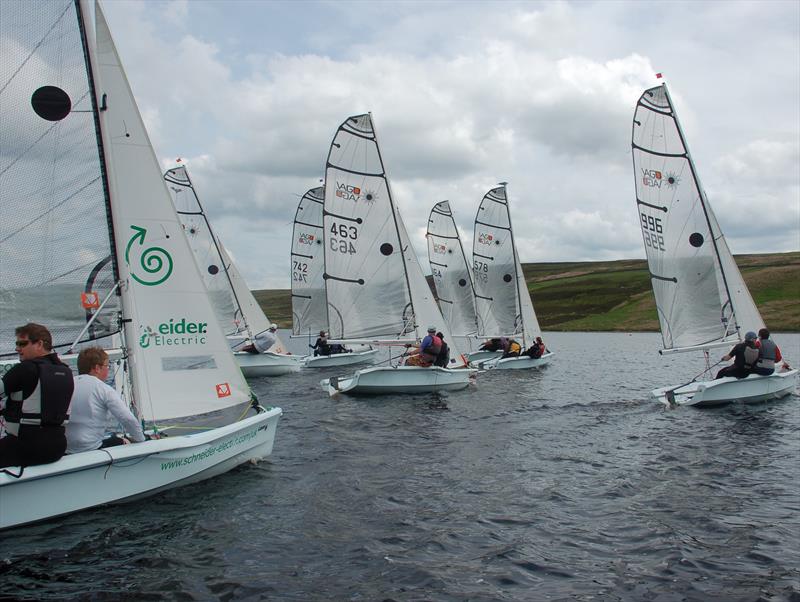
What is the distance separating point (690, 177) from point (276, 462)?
16931 mm

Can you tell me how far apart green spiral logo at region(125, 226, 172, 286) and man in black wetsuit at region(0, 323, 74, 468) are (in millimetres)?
2590

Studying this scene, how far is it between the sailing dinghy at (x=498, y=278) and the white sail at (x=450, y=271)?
5.63ft

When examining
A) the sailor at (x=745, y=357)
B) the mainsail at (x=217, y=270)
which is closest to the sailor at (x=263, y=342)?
the mainsail at (x=217, y=270)

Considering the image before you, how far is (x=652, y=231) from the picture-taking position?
22.5 meters

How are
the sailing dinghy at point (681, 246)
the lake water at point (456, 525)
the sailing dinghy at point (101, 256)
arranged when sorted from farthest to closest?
the sailing dinghy at point (681, 246) < the sailing dinghy at point (101, 256) < the lake water at point (456, 525)

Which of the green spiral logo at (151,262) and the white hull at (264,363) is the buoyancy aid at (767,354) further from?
the white hull at (264,363)

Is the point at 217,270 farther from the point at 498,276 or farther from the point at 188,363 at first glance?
the point at 188,363

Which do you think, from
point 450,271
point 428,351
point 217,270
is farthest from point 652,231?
point 217,270

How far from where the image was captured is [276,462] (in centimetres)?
1218

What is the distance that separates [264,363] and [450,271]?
623 inches

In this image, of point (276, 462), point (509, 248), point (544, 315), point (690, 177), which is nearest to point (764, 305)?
point (544, 315)

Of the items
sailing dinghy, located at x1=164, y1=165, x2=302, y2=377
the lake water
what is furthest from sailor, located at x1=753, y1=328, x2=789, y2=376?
sailing dinghy, located at x1=164, y1=165, x2=302, y2=377

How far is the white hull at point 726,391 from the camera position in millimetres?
18625

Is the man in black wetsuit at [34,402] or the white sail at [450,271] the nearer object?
the man in black wetsuit at [34,402]
